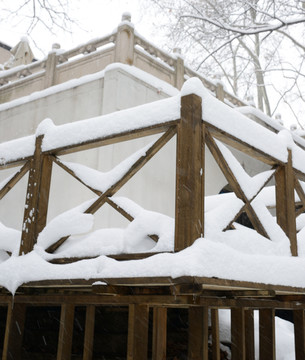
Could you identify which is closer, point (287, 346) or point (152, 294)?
point (152, 294)

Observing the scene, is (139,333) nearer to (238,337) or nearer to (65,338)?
(65,338)

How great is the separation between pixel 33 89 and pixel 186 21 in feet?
13.4

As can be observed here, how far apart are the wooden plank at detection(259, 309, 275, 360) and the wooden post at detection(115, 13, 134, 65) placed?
5.98 metres

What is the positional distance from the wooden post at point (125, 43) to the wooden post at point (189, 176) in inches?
237

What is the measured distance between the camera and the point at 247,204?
3.66m

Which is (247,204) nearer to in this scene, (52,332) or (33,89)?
(52,332)

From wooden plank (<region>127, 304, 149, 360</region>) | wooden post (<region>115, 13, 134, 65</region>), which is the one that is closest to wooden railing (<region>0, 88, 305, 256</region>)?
wooden plank (<region>127, 304, 149, 360</region>)

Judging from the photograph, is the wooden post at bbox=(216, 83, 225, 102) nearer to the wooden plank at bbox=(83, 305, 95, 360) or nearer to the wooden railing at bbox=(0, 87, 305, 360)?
the wooden railing at bbox=(0, 87, 305, 360)

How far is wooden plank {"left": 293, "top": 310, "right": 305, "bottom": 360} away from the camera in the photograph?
5.31 meters

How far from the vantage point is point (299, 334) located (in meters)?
5.43

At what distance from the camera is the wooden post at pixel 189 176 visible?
3100 mm

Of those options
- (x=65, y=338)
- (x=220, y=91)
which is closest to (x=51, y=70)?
(x=220, y=91)

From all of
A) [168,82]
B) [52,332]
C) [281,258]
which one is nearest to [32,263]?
[281,258]

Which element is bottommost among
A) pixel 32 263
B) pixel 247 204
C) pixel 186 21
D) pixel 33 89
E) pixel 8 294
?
pixel 8 294
